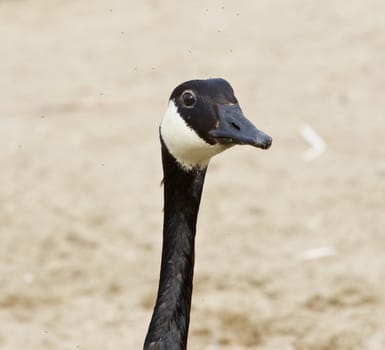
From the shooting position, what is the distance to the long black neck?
4.45 m

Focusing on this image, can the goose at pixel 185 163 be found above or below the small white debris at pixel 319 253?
below

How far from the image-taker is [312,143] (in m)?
8.72

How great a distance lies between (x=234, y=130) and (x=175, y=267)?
725 millimetres

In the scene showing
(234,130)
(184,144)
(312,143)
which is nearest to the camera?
(234,130)

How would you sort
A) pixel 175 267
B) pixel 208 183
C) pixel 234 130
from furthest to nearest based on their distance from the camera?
1. pixel 208 183
2. pixel 175 267
3. pixel 234 130

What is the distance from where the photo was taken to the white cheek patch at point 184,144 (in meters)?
4.24

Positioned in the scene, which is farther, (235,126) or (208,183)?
(208,183)

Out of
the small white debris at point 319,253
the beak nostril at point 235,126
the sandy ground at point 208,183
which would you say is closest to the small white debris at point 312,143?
the sandy ground at point 208,183

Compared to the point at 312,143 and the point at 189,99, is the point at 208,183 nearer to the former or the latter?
the point at 312,143

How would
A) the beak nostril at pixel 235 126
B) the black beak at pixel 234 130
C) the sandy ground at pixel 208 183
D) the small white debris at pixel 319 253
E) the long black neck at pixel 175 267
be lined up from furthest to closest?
1. the small white debris at pixel 319 253
2. the sandy ground at pixel 208 183
3. the long black neck at pixel 175 267
4. the beak nostril at pixel 235 126
5. the black beak at pixel 234 130

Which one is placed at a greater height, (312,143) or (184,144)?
(312,143)

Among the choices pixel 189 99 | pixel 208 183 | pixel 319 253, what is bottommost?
pixel 189 99

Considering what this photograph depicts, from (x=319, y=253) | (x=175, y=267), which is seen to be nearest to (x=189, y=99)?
(x=175, y=267)

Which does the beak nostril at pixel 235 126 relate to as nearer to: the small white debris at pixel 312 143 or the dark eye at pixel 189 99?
the dark eye at pixel 189 99
